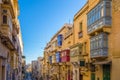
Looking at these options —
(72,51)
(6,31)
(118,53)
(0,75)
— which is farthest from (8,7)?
(72,51)

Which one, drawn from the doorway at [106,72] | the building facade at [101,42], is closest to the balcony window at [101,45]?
the building facade at [101,42]

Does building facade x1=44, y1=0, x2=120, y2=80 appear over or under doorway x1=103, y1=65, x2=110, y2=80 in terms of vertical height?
over

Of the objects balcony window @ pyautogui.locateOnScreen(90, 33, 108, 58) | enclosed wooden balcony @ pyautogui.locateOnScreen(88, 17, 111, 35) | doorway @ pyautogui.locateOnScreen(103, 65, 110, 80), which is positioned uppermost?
enclosed wooden balcony @ pyautogui.locateOnScreen(88, 17, 111, 35)

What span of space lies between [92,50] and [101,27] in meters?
3.17

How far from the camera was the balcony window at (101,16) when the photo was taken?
63.4ft

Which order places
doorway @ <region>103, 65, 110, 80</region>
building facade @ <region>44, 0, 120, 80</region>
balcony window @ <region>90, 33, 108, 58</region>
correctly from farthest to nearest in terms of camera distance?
balcony window @ <region>90, 33, 108, 58</region>
doorway @ <region>103, 65, 110, 80</region>
building facade @ <region>44, 0, 120, 80</region>

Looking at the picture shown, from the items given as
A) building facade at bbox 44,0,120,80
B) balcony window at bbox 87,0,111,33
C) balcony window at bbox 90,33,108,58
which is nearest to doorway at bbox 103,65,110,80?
building facade at bbox 44,0,120,80

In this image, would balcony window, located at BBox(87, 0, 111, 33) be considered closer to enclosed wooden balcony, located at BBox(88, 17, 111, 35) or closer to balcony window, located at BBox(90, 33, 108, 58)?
enclosed wooden balcony, located at BBox(88, 17, 111, 35)

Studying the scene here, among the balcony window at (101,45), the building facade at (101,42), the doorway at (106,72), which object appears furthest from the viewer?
the balcony window at (101,45)

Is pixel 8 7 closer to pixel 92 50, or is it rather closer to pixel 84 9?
pixel 92 50

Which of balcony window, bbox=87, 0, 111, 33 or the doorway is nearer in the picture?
balcony window, bbox=87, 0, 111, 33

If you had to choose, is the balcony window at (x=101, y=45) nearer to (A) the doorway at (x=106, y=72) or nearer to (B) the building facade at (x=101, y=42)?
Result: (B) the building facade at (x=101, y=42)

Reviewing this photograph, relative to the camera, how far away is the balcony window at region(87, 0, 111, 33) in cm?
1931

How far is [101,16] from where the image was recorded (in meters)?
19.9
